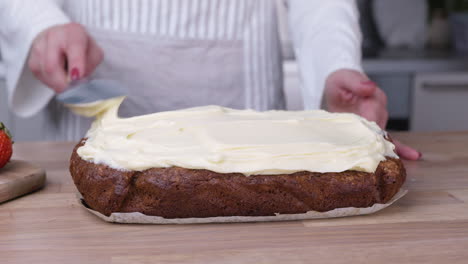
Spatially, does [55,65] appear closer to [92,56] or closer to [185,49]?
[92,56]

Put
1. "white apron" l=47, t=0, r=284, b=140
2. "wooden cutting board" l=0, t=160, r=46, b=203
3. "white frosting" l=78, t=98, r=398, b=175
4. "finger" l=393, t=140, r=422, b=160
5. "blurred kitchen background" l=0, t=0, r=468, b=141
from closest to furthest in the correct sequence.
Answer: "white frosting" l=78, t=98, r=398, b=175 < "wooden cutting board" l=0, t=160, r=46, b=203 < "finger" l=393, t=140, r=422, b=160 < "white apron" l=47, t=0, r=284, b=140 < "blurred kitchen background" l=0, t=0, r=468, b=141

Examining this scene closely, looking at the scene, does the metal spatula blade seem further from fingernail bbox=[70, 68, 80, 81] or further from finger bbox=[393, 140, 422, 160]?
finger bbox=[393, 140, 422, 160]

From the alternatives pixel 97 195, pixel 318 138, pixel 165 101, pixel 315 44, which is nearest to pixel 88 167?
pixel 97 195

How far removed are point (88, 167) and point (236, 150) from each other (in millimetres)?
213

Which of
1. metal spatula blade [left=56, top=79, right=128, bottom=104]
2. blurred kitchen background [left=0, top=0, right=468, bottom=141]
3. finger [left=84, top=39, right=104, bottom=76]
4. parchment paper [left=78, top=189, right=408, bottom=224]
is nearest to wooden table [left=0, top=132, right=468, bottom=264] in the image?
parchment paper [left=78, top=189, right=408, bottom=224]

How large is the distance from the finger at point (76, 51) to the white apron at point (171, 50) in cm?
27

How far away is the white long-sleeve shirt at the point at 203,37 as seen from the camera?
1.40m

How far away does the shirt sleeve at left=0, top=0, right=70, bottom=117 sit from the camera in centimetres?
131

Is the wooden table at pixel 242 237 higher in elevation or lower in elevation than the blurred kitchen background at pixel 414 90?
higher

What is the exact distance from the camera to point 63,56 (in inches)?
46.6

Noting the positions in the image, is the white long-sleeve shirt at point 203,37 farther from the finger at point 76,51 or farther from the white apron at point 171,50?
the finger at point 76,51

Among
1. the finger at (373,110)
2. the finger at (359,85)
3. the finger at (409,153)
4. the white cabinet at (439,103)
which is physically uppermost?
the finger at (359,85)

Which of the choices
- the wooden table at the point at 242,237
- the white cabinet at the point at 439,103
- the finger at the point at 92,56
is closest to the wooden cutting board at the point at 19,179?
the wooden table at the point at 242,237

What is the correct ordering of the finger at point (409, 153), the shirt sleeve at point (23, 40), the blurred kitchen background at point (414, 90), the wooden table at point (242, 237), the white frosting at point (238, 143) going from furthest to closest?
the blurred kitchen background at point (414, 90) → the shirt sleeve at point (23, 40) → the finger at point (409, 153) → the white frosting at point (238, 143) → the wooden table at point (242, 237)
